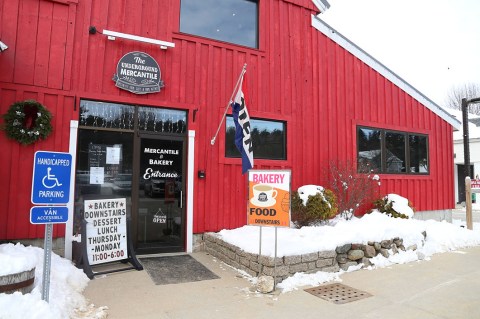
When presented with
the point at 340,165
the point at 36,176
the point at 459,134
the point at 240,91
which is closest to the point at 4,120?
the point at 36,176

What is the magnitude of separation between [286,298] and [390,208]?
5.40 meters

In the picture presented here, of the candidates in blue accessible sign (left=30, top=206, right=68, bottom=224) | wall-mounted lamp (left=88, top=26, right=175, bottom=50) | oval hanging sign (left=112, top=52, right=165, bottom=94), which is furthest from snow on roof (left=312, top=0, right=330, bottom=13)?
blue accessible sign (left=30, top=206, right=68, bottom=224)

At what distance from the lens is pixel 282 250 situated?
17.5ft

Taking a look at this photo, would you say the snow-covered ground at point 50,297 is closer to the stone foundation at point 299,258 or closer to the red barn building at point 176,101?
the red barn building at point 176,101

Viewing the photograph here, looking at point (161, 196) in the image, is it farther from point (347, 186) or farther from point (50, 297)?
point (347, 186)

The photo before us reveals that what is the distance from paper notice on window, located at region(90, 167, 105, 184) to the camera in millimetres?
6359

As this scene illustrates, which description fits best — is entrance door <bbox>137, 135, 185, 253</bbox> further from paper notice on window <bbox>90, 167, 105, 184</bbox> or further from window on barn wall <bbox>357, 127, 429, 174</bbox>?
window on barn wall <bbox>357, 127, 429, 174</bbox>

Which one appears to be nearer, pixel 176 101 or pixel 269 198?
pixel 269 198

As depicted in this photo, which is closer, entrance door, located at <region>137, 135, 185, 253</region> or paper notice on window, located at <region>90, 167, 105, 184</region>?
paper notice on window, located at <region>90, 167, 105, 184</region>

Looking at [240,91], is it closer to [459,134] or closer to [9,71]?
[9,71]

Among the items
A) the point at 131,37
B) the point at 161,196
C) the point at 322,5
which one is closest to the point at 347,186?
the point at 161,196

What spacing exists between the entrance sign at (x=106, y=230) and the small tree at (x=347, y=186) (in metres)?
5.18

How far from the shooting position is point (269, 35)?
8359 millimetres

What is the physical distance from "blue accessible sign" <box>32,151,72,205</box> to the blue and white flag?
323 cm
